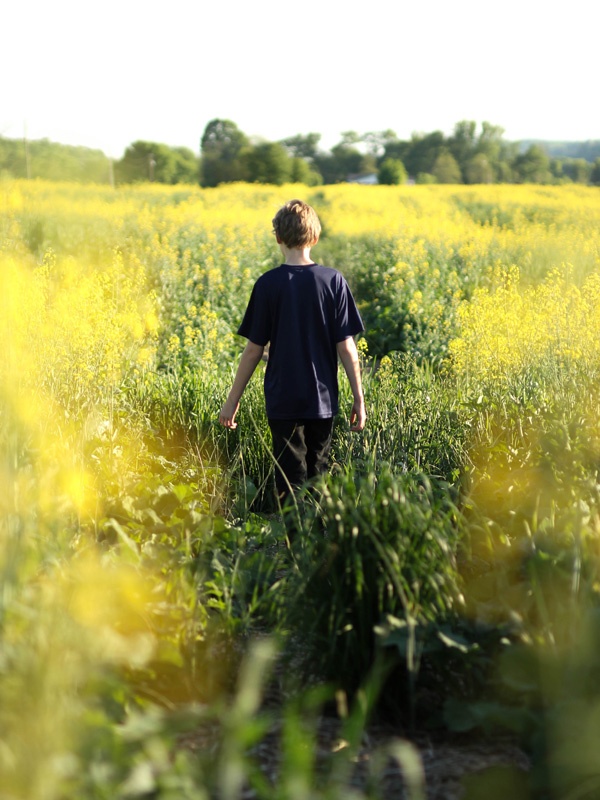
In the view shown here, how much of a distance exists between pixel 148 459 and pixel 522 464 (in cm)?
202

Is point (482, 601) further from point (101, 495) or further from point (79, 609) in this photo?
point (101, 495)

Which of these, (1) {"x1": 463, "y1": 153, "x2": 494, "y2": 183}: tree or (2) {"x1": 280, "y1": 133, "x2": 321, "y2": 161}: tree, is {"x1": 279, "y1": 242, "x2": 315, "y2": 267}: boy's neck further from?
(2) {"x1": 280, "y1": 133, "x2": 321, "y2": 161}: tree

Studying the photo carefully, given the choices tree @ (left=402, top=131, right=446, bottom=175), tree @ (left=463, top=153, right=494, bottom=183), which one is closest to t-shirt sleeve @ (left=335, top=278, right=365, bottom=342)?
tree @ (left=463, top=153, right=494, bottom=183)

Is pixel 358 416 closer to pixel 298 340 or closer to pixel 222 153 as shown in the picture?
pixel 298 340

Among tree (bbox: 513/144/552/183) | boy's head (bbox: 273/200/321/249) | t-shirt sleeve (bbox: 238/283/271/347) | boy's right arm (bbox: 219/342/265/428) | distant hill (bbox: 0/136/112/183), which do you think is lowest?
boy's right arm (bbox: 219/342/265/428)

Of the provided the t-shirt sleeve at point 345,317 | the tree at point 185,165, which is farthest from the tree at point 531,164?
the t-shirt sleeve at point 345,317

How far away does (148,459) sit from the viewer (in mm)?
4723

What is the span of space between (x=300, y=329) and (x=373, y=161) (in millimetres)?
77037

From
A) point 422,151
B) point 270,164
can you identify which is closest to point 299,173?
point 270,164

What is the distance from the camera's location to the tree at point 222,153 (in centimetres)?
5341

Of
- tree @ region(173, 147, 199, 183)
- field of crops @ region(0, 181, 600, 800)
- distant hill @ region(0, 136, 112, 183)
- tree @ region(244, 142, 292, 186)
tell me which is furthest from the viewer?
tree @ region(173, 147, 199, 183)

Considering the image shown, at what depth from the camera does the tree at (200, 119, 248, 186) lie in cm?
5341

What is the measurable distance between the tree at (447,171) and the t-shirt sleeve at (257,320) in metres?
45.5

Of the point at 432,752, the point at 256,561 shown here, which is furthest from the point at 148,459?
the point at 432,752
